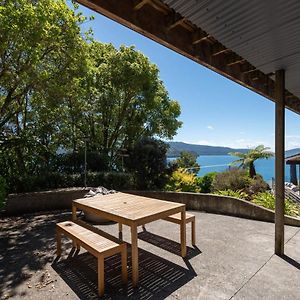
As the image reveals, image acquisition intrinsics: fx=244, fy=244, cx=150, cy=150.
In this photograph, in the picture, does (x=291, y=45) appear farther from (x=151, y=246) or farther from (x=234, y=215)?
(x=234, y=215)

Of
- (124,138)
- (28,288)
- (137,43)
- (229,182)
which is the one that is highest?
(137,43)

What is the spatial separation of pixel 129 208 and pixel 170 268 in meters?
1.06

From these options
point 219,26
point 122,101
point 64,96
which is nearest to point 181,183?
point 122,101

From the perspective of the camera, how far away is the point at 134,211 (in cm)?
360

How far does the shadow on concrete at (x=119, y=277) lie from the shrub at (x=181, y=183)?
623 cm

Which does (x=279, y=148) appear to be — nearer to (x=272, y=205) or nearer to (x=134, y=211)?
(x=134, y=211)

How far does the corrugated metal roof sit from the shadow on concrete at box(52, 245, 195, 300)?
10.1 feet

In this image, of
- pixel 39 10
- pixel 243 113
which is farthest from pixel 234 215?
pixel 243 113

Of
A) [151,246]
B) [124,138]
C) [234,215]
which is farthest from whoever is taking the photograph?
[124,138]

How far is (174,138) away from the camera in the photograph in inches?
586

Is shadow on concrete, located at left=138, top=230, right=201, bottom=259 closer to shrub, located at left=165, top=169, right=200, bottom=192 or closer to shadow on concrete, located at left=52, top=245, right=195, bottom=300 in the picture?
shadow on concrete, located at left=52, top=245, right=195, bottom=300

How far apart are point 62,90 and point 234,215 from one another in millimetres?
6121

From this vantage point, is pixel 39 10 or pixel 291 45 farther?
pixel 39 10

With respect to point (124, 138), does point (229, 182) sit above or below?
below
